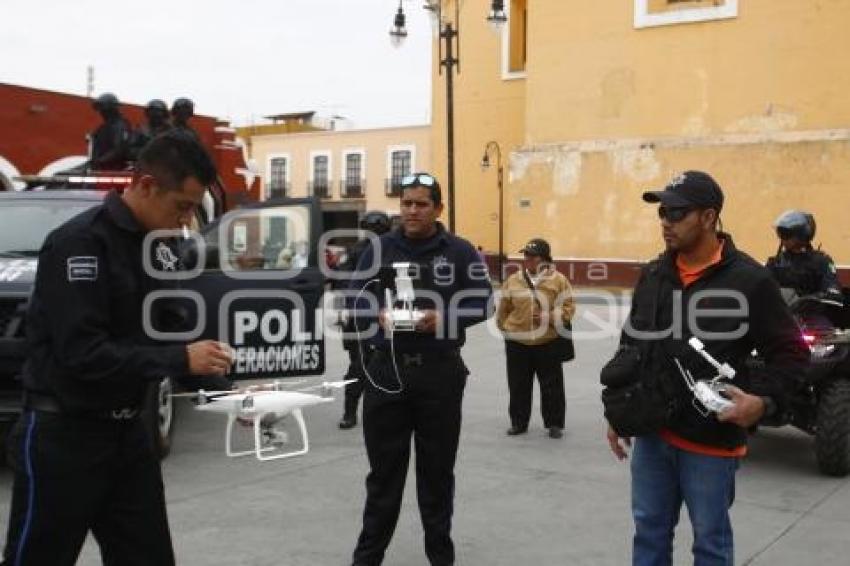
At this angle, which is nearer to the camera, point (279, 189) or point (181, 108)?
point (181, 108)

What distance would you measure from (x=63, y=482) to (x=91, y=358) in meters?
0.39

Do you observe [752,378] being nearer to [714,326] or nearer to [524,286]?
[714,326]

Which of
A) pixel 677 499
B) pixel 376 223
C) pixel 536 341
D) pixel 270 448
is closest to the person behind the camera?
pixel 677 499

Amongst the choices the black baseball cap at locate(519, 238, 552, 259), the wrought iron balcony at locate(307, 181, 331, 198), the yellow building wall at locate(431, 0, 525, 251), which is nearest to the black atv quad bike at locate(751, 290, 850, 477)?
the black baseball cap at locate(519, 238, 552, 259)

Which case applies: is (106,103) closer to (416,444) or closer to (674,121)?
(416,444)

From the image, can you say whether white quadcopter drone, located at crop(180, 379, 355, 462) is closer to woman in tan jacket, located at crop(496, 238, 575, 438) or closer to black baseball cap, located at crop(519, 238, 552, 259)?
woman in tan jacket, located at crop(496, 238, 575, 438)

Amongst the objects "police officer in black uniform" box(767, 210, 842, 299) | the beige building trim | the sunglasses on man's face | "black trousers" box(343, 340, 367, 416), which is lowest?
"black trousers" box(343, 340, 367, 416)

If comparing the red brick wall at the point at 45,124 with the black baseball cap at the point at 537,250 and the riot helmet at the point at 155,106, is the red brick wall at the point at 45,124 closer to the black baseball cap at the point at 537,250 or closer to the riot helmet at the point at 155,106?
the riot helmet at the point at 155,106

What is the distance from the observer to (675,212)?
3498mm

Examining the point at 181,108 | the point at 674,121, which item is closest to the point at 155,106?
the point at 181,108

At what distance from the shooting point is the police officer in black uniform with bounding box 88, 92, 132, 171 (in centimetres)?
961

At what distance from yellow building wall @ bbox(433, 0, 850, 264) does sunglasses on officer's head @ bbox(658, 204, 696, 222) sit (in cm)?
2360

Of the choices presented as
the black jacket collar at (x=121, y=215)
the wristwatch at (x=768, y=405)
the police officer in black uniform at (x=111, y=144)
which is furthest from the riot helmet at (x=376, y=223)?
the black jacket collar at (x=121, y=215)

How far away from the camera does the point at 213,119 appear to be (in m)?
16.0
